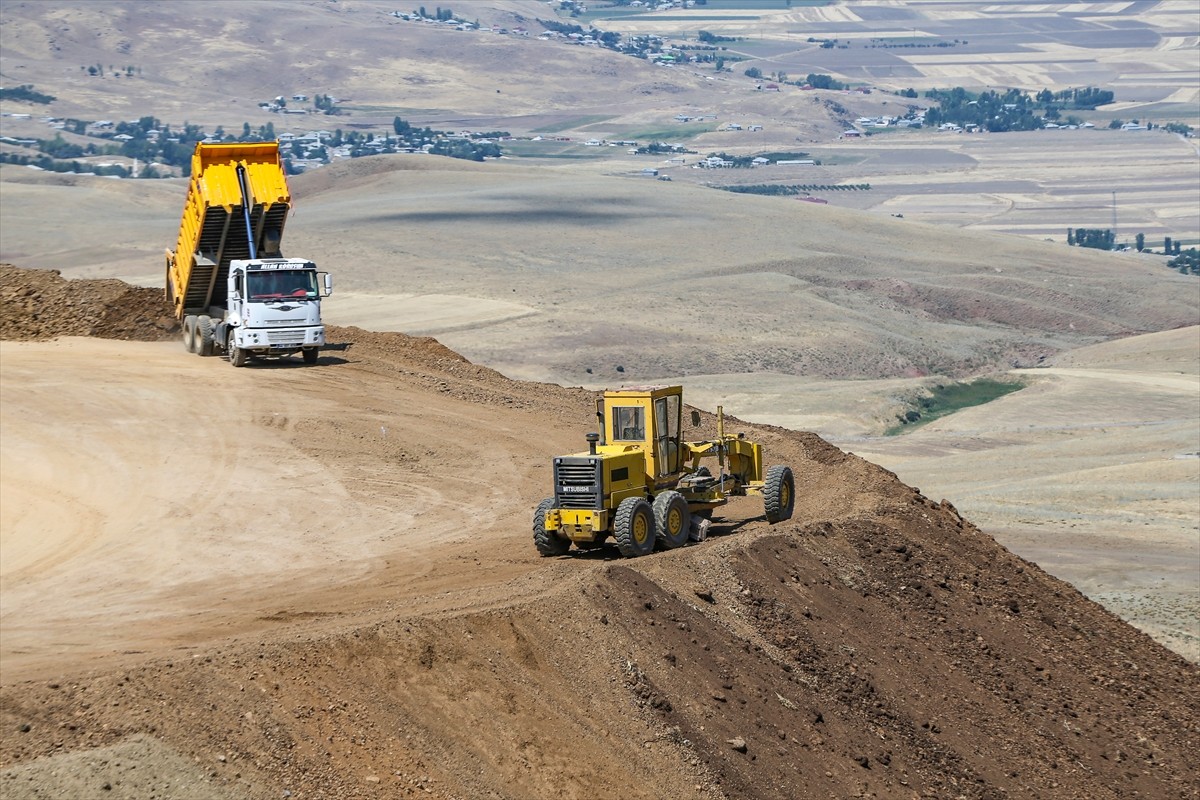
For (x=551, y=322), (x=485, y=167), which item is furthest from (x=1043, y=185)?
(x=551, y=322)

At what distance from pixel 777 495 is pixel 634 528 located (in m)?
3.27

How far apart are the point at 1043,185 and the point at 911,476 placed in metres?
132

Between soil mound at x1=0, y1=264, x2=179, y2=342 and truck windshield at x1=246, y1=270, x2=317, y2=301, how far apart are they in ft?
20.1

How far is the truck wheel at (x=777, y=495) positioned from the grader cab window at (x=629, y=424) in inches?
99.2

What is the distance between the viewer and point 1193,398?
243ft

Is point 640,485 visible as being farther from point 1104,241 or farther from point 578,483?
point 1104,241

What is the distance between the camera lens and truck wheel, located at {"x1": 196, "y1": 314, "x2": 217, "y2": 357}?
38.0 metres

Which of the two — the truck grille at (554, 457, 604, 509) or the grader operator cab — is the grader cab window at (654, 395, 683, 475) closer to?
the grader operator cab

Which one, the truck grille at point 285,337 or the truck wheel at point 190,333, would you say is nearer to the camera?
the truck grille at point 285,337

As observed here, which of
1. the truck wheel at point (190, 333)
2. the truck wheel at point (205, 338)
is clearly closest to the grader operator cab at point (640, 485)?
the truck wheel at point (205, 338)

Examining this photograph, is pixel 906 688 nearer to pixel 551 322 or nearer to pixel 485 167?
pixel 551 322

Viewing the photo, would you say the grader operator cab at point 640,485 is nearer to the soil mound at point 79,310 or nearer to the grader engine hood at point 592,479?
the grader engine hood at point 592,479

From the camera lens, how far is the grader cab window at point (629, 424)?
23.3m

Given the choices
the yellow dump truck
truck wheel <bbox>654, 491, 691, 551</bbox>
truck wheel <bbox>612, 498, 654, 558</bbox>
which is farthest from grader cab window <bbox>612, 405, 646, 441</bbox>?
the yellow dump truck
